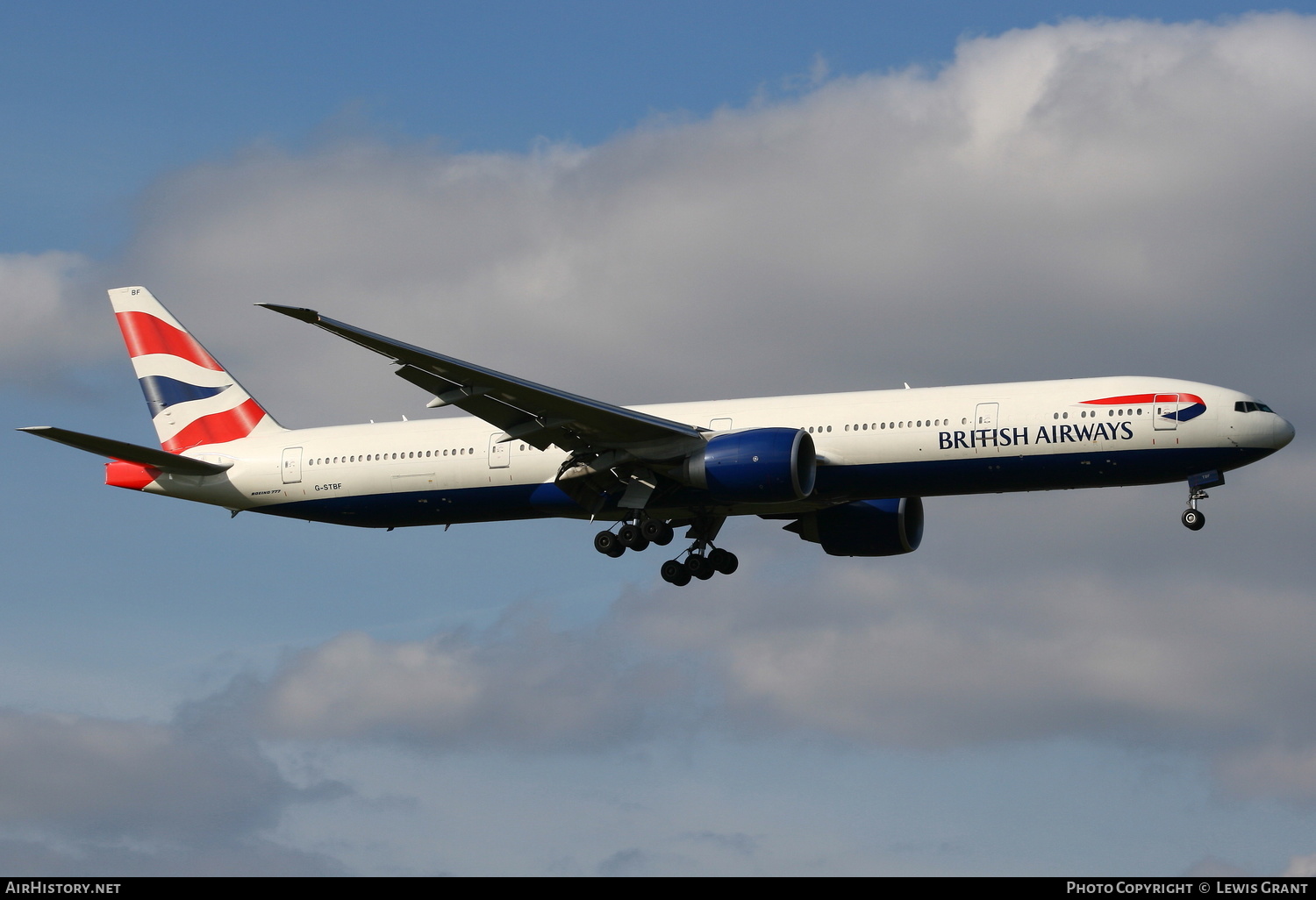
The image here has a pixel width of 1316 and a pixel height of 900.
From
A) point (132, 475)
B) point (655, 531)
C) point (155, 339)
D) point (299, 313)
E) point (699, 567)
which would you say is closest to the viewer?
point (299, 313)

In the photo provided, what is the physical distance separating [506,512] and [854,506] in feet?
34.5

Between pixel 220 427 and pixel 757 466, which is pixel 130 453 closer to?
pixel 220 427

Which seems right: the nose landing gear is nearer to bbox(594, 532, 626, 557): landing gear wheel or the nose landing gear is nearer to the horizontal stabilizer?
bbox(594, 532, 626, 557): landing gear wheel

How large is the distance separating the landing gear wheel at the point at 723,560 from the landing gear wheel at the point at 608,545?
3.50 metres

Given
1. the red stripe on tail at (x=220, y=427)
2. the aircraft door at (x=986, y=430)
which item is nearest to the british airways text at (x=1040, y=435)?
the aircraft door at (x=986, y=430)

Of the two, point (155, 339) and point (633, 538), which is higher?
point (155, 339)

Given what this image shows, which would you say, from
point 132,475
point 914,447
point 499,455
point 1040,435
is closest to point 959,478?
point 914,447

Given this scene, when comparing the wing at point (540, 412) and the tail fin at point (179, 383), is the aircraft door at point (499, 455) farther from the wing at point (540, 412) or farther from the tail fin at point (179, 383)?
the tail fin at point (179, 383)

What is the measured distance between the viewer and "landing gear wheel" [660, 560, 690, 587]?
48.2 meters

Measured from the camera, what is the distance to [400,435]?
159 feet

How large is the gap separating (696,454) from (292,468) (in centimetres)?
1311

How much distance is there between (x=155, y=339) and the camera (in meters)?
53.6
